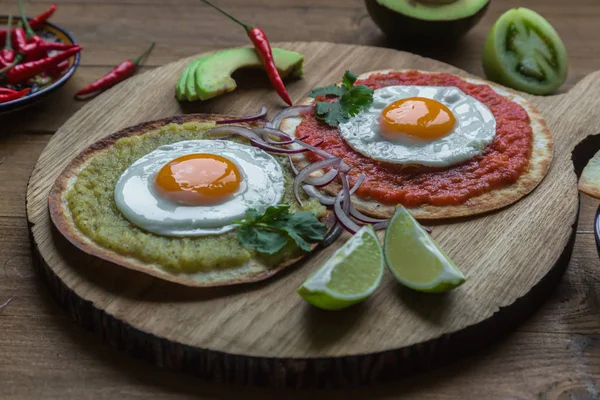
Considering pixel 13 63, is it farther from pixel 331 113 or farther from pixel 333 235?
pixel 333 235

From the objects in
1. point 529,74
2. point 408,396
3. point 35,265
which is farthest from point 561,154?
point 35,265

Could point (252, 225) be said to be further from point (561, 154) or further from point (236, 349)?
point (561, 154)

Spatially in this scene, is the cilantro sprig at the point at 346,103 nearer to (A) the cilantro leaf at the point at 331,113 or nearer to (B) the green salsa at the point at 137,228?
(A) the cilantro leaf at the point at 331,113

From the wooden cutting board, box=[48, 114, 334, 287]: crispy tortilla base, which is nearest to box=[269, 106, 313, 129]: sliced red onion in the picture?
box=[48, 114, 334, 287]: crispy tortilla base

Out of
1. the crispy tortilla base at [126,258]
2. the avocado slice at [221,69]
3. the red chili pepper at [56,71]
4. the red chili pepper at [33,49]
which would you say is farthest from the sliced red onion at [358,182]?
the red chili pepper at [33,49]

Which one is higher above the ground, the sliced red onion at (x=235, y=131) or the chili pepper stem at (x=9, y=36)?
the sliced red onion at (x=235, y=131)
